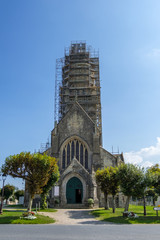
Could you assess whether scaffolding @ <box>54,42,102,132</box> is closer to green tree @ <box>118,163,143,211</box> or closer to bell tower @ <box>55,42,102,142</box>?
bell tower @ <box>55,42,102,142</box>

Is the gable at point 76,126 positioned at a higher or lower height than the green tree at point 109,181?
higher

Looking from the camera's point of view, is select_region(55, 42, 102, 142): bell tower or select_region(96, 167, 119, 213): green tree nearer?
select_region(96, 167, 119, 213): green tree

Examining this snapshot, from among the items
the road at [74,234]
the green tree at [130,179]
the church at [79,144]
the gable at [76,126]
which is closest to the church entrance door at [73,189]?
the church at [79,144]

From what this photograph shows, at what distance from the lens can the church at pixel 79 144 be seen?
31.5m

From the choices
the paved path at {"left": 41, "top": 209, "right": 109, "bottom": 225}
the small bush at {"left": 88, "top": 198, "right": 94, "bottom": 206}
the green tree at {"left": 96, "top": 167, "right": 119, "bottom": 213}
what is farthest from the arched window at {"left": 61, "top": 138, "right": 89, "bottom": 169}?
the paved path at {"left": 41, "top": 209, "right": 109, "bottom": 225}

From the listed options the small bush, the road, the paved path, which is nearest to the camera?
the road

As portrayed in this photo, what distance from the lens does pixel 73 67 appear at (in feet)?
165

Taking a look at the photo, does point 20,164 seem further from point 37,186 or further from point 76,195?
point 76,195

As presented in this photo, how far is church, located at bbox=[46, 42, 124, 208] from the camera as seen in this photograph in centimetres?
3153

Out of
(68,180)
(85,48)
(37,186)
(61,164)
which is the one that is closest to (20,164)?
(37,186)

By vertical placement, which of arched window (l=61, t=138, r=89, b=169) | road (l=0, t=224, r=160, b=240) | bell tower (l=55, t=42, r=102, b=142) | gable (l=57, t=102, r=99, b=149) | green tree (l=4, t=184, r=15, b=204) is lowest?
green tree (l=4, t=184, r=15, b=204)

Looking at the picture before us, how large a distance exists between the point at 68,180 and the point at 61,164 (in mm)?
3791

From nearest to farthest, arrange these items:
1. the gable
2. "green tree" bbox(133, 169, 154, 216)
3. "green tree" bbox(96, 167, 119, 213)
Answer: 1. "green tree" bbox(133, 169, 154, 216)
2. "green tree" bbox(96, 167, 119, 213)
3. the gable

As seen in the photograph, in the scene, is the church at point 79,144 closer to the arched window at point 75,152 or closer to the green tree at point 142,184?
the arched window at point 75,152
